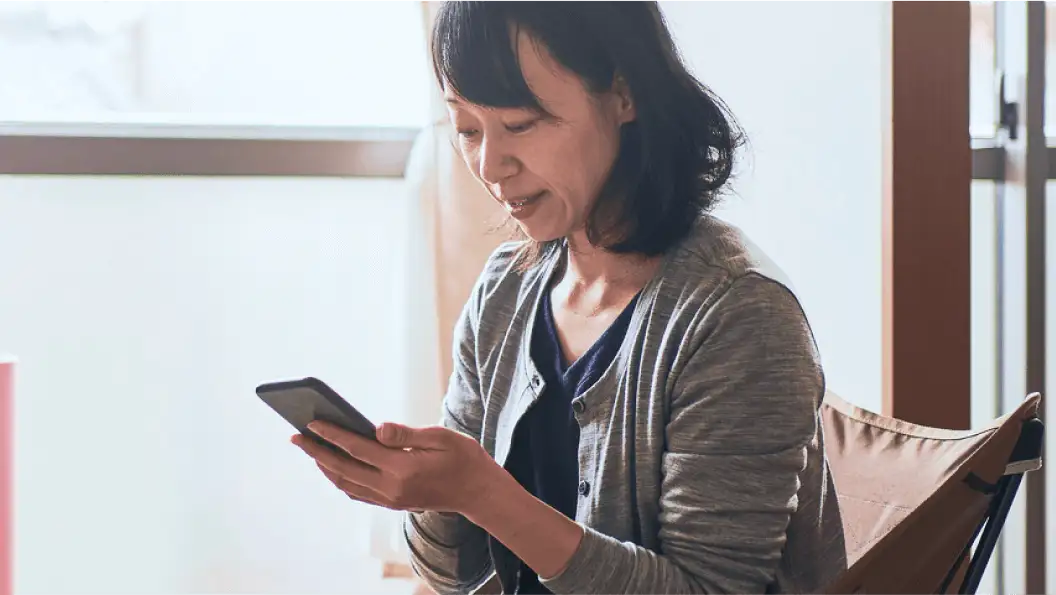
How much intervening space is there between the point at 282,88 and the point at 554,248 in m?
0.80

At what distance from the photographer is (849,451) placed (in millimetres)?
1271

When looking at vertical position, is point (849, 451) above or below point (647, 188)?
below

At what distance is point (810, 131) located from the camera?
5.76 ft

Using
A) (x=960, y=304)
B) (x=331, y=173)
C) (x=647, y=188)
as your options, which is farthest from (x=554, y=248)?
(x=960, y=304)

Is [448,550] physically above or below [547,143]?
below

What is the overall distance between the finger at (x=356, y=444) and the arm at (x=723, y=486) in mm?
113

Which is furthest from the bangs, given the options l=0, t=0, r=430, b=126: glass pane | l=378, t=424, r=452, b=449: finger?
l=0, t=0, r=430, b=126: glass pane

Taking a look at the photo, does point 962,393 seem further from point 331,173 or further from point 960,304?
point 331,173

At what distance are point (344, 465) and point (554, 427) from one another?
0.94 ft

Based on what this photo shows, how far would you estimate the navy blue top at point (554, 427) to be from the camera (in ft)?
3.42

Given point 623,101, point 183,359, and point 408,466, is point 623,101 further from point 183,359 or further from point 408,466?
point 183,359

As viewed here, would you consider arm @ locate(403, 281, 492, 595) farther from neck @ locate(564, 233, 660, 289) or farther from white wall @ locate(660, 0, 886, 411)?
white wall @ locate(660, 0, 886, 411)

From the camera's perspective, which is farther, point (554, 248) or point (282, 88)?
point (282, 88)

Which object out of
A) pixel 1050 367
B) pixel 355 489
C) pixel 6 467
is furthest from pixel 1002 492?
pixel 6 467
